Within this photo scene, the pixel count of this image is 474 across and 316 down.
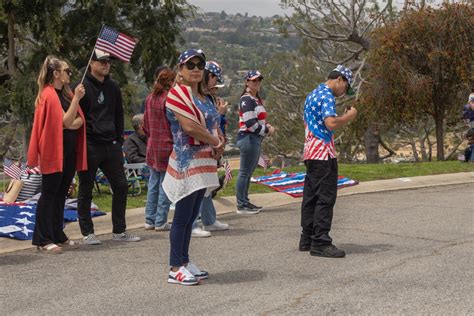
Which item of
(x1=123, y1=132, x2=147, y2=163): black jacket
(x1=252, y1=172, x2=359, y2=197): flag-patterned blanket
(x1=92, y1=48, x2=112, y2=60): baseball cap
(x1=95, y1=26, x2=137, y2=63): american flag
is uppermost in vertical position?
(x1=95, y1=26, x2=137, y2=63): american flag

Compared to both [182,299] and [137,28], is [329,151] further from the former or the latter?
[137,28]

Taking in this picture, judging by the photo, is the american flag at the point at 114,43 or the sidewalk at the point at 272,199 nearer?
the american flag at the point at 114,43

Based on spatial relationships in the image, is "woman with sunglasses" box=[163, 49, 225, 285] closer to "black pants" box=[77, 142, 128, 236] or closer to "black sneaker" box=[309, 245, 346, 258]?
"black sneaker" box=[309, 245, 346, 258]

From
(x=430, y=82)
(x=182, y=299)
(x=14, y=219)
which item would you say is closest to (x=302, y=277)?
(x=182, y=299)

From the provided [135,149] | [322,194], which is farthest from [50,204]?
[135,149]

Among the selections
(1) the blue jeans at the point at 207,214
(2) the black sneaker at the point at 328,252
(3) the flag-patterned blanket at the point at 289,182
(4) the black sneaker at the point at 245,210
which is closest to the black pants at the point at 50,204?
(1) the blue jeans at the point at 207,214

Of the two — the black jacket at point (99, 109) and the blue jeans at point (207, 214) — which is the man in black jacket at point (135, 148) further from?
the black jacket at point (99, 109)

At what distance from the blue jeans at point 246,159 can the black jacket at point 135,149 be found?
227cm

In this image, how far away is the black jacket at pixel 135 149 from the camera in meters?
11.6

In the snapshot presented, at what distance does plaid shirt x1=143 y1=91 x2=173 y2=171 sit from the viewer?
28.0 ft

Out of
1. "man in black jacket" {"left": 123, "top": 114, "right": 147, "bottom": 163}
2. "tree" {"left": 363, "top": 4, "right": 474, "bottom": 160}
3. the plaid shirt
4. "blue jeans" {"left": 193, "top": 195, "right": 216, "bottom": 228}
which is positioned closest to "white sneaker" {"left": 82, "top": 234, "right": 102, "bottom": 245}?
the plaid shirt

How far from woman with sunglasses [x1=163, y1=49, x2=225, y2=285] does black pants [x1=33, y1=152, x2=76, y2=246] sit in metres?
1.82

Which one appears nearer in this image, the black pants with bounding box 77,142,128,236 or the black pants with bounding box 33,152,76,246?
the black pants with bounding box 33,152,76,246

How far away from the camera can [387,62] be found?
2212cm
